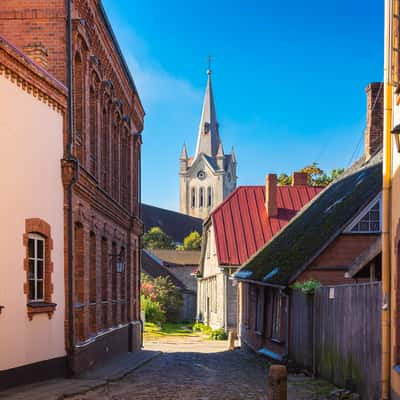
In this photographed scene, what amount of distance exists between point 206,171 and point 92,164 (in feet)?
333

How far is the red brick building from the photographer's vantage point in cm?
1494

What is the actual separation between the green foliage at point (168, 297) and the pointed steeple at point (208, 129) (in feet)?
196

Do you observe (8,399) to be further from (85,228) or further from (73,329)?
(85,228)

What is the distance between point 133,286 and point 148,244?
59.7m

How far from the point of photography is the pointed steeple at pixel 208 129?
111 meters

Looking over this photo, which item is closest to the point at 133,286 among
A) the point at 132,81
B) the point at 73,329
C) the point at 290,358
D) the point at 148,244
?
the point at 132,81

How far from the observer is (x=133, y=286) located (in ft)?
89.4

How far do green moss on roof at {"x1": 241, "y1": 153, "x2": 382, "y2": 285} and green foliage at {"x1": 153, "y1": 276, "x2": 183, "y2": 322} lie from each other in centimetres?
2410

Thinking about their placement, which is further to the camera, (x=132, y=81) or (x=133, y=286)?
(x=133, y=286)

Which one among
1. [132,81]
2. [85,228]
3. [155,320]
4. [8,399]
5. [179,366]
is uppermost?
[132,81]

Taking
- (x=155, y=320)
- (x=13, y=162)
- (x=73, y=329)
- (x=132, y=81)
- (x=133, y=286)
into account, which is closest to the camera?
(x=13, y=162)

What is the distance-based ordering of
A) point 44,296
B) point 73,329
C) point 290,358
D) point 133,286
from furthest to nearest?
point 133,286 < point 290,358 < point 73,329 < point 44,296

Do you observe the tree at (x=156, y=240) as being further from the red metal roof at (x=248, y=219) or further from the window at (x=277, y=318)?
the window at (x=277, y=318)

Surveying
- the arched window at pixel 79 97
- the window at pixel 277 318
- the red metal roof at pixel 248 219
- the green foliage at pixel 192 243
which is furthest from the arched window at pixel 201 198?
the arched window at pixel 79 97
